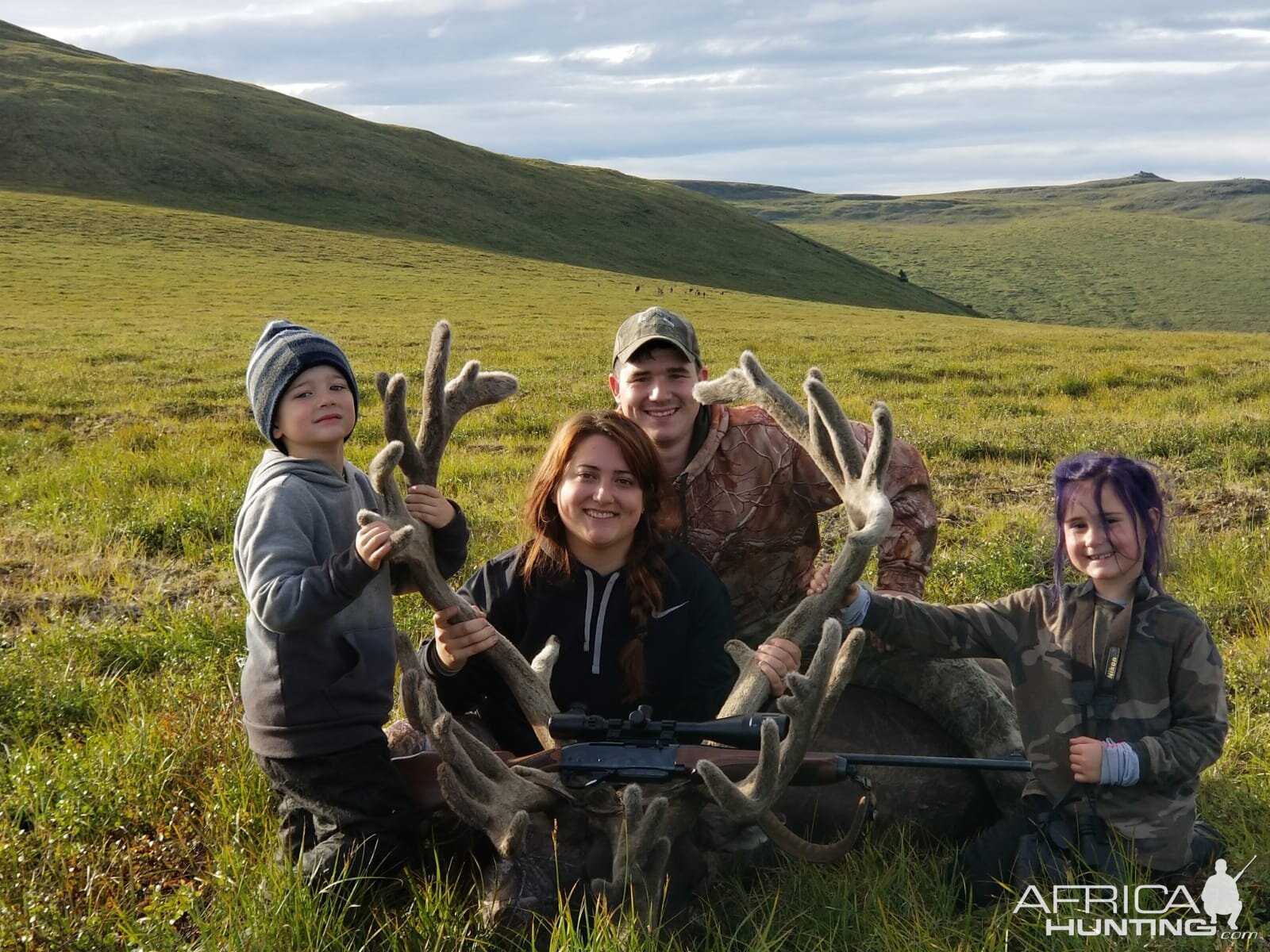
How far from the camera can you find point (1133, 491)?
3.97m

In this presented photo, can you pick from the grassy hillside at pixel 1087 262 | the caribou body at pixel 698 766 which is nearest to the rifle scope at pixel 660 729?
the caribou body at pixel 698 766

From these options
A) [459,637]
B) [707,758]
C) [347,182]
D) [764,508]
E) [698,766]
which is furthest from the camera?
[347,182]

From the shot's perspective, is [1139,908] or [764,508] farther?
[764,508]

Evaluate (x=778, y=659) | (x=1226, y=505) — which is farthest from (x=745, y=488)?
(x=1226, y=505)

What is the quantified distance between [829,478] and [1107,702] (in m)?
1.30

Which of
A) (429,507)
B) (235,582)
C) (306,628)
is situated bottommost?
(235,582)

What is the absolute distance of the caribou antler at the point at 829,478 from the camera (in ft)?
13.5

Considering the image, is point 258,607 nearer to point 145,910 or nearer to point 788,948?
Answer: point 145,910

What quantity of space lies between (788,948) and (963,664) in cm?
140

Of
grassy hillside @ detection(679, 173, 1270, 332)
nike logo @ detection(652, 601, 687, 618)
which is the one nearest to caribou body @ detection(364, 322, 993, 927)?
nike logo @ detection(652, 601, 687, 618)

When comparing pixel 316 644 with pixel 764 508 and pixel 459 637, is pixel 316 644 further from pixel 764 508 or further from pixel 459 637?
pixel 764 508

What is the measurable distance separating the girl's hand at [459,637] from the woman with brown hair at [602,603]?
2cm

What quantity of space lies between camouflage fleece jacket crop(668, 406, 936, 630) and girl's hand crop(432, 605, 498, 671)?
4.54 ft

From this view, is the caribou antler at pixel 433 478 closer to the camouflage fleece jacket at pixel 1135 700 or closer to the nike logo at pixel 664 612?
the nike logo at pixel 664 612
